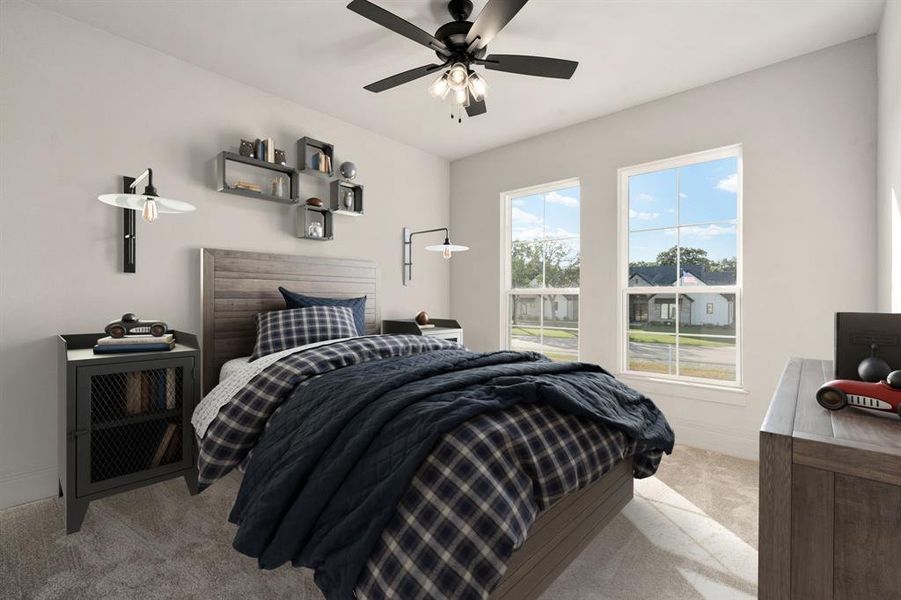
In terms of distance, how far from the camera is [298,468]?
1.42m

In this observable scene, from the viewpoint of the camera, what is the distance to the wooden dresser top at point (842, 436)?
0.72 m

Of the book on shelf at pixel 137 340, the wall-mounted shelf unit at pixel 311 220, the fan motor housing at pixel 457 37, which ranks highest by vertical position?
the fan motor housing at pixel 457 37

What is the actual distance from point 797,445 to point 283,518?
1379mm

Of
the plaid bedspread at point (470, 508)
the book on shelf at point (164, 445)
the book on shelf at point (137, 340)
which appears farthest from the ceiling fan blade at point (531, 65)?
the book on shelf at point (164, 445)

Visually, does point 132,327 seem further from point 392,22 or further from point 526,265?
point 526,265

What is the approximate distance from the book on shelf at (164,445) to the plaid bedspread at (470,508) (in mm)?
1715

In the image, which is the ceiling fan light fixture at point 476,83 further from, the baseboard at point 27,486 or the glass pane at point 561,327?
the baseboard at point 27,486

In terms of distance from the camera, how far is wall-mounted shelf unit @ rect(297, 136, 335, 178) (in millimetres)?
3424

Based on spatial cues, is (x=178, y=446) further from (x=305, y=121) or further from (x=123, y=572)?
(x=305, y=121)

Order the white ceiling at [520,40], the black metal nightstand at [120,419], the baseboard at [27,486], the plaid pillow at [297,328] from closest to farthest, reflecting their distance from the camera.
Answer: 1. the black metal nightstand at [120,419]
2. the baseboard at [27,486]
3. the white ceiling at [520,40]
4. the plaid pillow at [297,328]

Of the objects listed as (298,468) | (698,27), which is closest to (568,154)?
(698,27)

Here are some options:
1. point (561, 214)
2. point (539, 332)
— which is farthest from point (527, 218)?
point (539, 332)

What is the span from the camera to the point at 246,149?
3.11 meters

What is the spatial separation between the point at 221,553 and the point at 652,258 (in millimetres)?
3461
